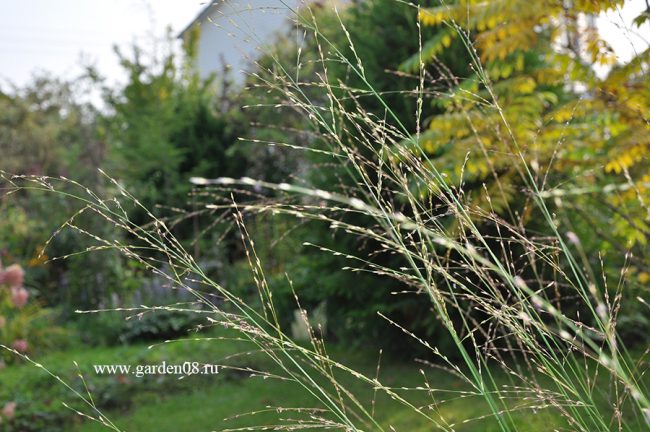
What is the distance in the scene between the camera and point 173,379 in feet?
17.7

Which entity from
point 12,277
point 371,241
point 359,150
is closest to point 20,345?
point 12,277

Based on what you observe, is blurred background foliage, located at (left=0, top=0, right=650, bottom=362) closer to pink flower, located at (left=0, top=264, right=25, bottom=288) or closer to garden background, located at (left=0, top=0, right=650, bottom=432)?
garden background, located at (left=0, top=0, right=650, bottom=432)

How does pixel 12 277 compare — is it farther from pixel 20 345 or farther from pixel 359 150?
pixel 359 150

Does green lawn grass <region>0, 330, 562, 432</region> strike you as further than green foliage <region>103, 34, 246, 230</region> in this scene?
No

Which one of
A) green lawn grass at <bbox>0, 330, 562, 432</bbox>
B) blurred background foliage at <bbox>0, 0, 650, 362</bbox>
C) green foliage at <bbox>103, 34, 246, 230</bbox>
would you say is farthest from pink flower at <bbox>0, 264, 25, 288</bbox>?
green foliage at <bbox>103, 34, 246, 230</bbox>

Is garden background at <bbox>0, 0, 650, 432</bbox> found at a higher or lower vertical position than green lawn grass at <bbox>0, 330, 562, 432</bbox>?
higher

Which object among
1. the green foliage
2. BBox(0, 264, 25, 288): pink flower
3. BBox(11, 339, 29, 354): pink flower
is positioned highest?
the green foliage

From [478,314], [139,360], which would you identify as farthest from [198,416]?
[478,314]

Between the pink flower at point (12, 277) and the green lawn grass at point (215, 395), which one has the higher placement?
the pink flower at point (12, 277)

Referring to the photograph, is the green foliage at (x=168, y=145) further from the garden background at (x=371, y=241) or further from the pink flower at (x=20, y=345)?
the pink flower at (x=20, y=345)

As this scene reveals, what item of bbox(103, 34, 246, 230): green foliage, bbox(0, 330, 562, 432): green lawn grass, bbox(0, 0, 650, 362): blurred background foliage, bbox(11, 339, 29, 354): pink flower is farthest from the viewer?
bbox(103, 34, 246, 230): green foliage

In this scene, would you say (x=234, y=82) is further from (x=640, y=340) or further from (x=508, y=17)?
(x=508, y=17)

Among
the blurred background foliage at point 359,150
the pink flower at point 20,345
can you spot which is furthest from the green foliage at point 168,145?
the pink flower at point 20,345

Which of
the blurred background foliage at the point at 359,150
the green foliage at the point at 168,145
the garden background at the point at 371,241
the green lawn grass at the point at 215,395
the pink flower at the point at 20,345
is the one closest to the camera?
the garden background at the point at 371,241
